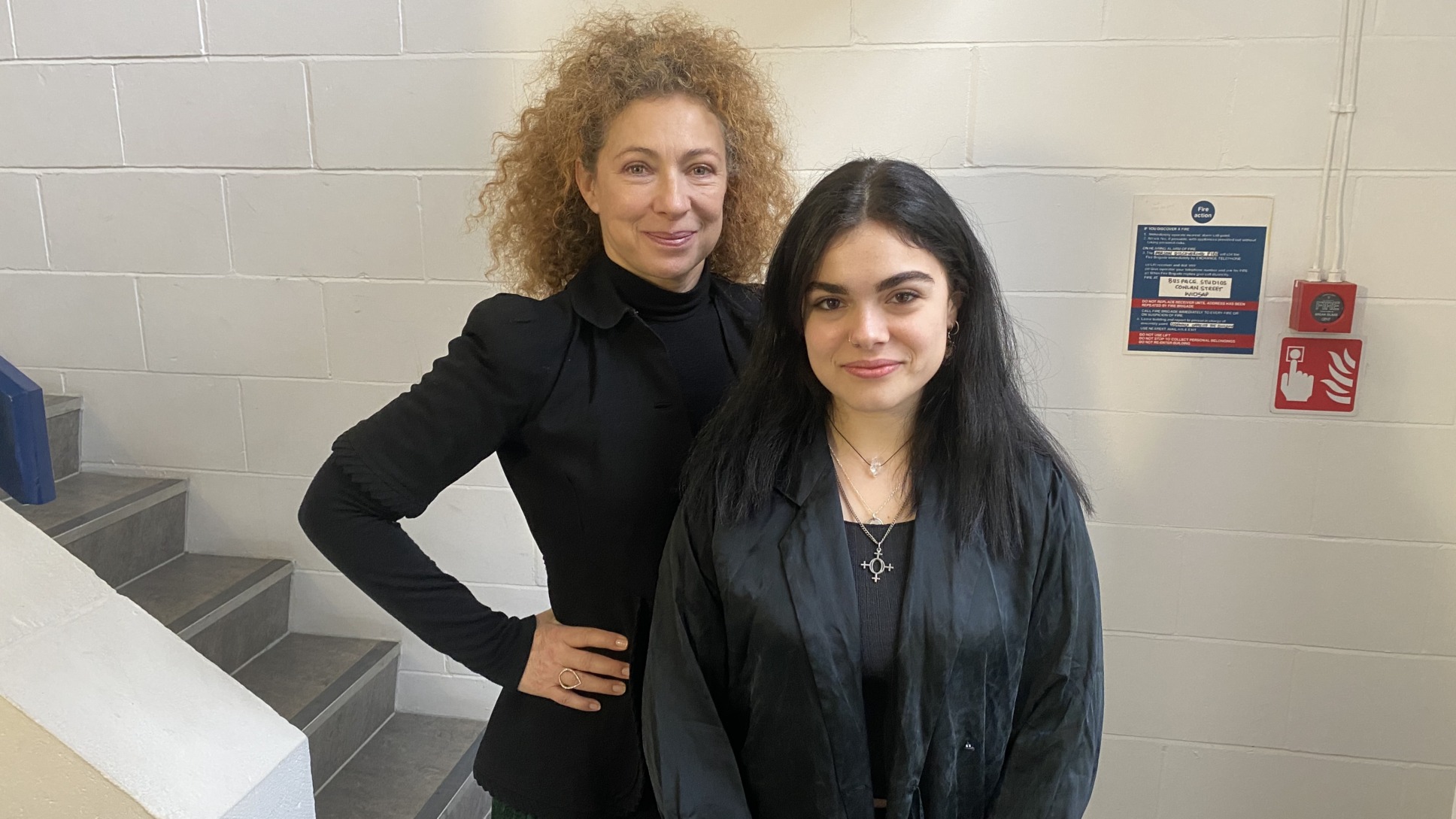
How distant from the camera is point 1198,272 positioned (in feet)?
5.86

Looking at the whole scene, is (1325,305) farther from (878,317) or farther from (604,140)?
(604,140)

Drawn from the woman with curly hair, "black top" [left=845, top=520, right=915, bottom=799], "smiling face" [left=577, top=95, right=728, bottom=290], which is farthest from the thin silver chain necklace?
"smiling face" [left=577, top=95, right=728, bottom=290]

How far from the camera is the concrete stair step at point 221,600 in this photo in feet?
6.77

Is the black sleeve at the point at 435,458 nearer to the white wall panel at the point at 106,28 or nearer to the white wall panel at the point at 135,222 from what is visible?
the white wall panel at the point at 135,222

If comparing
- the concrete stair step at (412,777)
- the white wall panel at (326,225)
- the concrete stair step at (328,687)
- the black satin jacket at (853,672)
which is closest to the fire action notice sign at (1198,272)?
the black satin jacket at (853,672)

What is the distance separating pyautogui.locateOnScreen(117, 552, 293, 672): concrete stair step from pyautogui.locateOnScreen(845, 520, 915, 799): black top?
5.37ft

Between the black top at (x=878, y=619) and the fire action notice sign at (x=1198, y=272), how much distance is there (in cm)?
103

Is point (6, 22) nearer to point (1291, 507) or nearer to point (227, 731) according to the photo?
point (227, 731)

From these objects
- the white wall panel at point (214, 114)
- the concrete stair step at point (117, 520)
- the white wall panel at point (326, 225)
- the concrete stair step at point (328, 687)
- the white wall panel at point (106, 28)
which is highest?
the white wall panel at point (106, 28)

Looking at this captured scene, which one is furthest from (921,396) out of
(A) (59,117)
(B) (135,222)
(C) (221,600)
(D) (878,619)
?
(A) (59,117)

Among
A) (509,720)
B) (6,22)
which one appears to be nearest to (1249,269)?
(509,720)

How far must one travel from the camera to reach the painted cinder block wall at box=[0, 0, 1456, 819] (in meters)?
1.74

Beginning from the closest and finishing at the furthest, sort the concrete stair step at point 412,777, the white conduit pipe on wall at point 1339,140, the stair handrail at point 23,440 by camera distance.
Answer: the stair handrail at point 23,440 < the white conduit pipe on wall at point 1339,140 < the concrete stair step at point 412,777

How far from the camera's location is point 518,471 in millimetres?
1221
